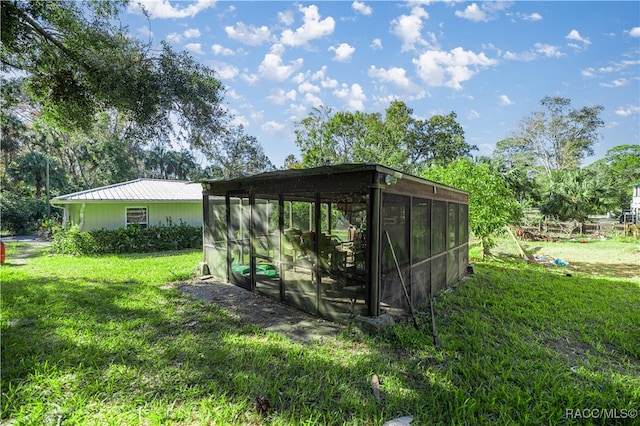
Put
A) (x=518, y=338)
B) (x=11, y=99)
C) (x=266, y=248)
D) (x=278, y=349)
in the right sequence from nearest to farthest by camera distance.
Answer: (x=278, y=349) → (x=518, y=338) → (x=266, y=248) → (x=11, y=99)

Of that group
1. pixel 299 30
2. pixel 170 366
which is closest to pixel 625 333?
pixel 170 366

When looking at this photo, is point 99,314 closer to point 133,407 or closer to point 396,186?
point 133,407

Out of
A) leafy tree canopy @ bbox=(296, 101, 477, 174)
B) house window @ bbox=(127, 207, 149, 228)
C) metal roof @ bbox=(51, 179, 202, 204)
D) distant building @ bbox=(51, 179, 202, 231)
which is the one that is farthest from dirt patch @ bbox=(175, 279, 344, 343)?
leafy tree canopy @ bbox=(296, 101, 477, 174)

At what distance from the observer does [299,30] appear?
10.5 meters

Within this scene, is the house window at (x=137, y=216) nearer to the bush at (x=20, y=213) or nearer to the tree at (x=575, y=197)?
the bush at (x=20, y=213)

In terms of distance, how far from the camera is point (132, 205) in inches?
500

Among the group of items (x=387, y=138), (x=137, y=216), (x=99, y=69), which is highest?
(x=387, y=138)

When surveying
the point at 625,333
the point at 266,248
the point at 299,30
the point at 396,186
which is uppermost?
the point at 299,30

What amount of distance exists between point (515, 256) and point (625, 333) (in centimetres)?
821

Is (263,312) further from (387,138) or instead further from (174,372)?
(387,138)

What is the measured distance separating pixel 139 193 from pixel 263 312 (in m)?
10.8

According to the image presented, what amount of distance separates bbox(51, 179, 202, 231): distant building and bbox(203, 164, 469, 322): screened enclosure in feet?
19.0

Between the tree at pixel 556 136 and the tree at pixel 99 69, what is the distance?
106 feet

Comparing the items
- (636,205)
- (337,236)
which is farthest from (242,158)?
(636,205)
